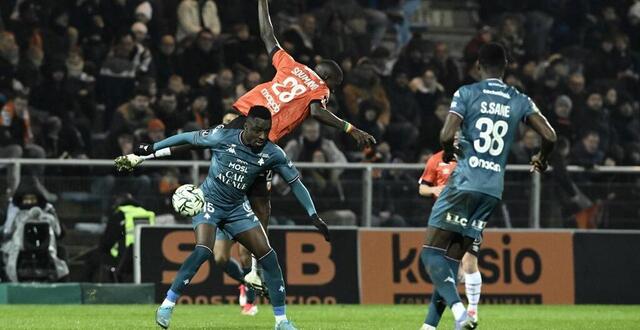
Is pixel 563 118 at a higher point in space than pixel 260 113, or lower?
higher

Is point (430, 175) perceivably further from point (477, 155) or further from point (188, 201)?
point (477, 155)

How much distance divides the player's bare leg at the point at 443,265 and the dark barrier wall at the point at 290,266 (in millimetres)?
8295

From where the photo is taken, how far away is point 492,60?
11781 millimetres

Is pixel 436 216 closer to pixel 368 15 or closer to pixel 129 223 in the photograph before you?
pixel 129 223

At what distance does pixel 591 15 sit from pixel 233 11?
7.77 m

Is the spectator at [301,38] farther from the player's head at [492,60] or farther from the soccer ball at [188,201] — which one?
the player's head at [492,60]

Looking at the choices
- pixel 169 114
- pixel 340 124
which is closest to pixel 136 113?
pixel 169 114

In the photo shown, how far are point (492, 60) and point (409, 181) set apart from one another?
9750 millimetres

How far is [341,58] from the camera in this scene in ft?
82.3

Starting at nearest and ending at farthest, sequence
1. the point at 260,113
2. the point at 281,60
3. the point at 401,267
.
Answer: the point at 260,113, the point at 281,60, the point at 401,267

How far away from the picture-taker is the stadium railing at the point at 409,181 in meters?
20.7

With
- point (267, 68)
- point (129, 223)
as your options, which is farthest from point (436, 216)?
point (267, 68)

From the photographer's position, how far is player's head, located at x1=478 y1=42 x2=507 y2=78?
1178cm

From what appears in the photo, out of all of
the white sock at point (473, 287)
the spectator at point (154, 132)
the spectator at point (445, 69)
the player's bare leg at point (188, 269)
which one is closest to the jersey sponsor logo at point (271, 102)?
the player's bare leg at point (188, 269)
